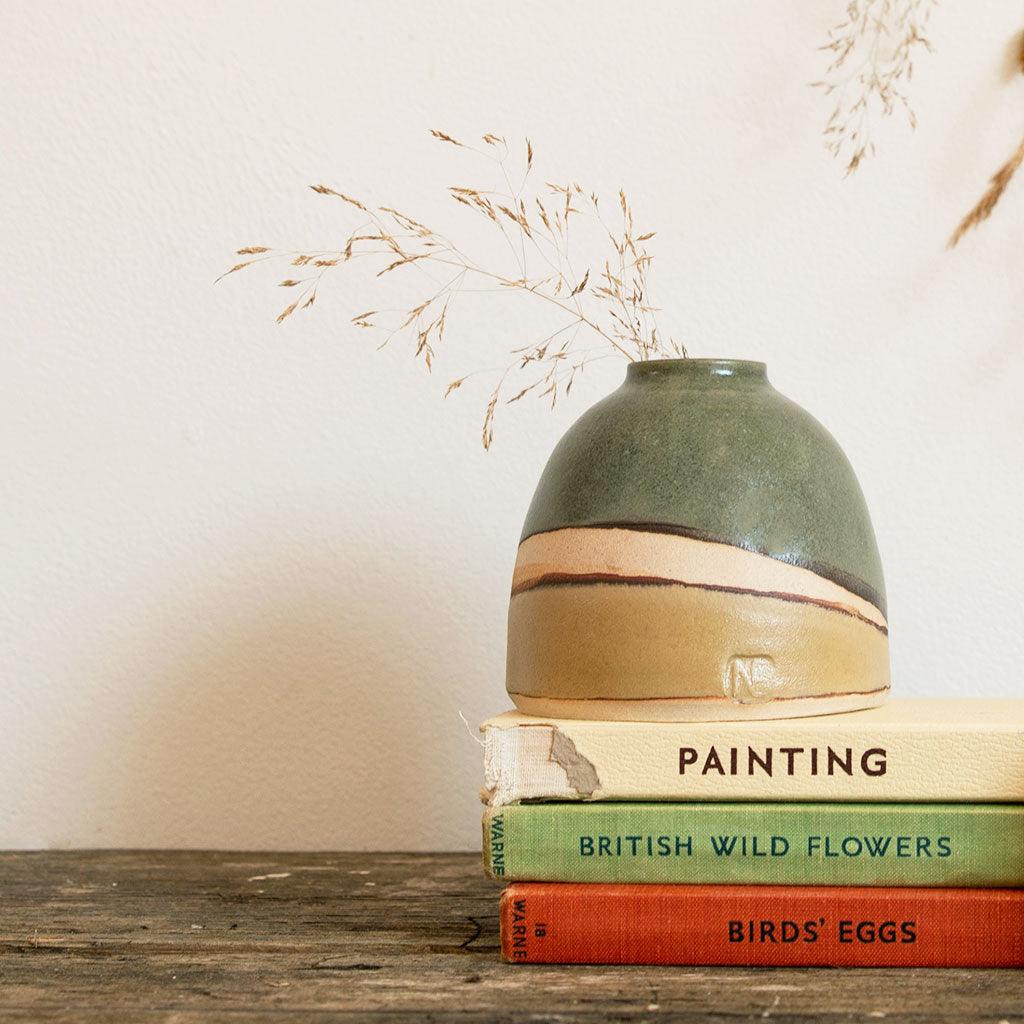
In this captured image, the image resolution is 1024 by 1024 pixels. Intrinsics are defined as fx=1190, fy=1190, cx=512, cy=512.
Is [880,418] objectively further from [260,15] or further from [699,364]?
[260,15]

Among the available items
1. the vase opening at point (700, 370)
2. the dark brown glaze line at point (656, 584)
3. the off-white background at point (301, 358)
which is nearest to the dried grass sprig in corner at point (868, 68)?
the off-white background at point (301, 358)

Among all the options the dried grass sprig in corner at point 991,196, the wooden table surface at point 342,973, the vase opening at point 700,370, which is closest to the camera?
the wooden table surface at point 342,973

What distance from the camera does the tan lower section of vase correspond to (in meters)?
0.61

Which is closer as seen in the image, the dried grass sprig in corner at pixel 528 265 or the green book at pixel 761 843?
the green book at pixel 761 843

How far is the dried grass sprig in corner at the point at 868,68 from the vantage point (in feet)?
2.95

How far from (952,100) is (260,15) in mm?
538

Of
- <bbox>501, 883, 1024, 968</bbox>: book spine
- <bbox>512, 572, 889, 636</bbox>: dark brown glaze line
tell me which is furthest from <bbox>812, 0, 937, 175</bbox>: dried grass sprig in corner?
<bbox>501, 883, 1024, 968</bbox>: book spine

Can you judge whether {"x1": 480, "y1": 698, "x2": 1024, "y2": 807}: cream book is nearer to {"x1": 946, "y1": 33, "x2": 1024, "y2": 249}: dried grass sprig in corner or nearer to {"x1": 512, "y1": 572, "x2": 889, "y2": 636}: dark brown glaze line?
{"x1": 512, "y1": 572, "x2": 889, "y2": 636}: dark brown glaze line

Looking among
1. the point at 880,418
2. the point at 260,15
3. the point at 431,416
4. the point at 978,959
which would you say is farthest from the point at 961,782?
the point at 260,15

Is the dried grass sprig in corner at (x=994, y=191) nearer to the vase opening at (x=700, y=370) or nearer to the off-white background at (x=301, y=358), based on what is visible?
the off-white background at (x=301, y=358)

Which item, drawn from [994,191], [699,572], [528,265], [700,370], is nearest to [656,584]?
[699,572]

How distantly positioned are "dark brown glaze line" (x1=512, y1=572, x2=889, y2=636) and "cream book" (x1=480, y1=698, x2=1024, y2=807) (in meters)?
0.06

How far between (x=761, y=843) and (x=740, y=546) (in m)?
0.15

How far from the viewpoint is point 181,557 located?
93cm
